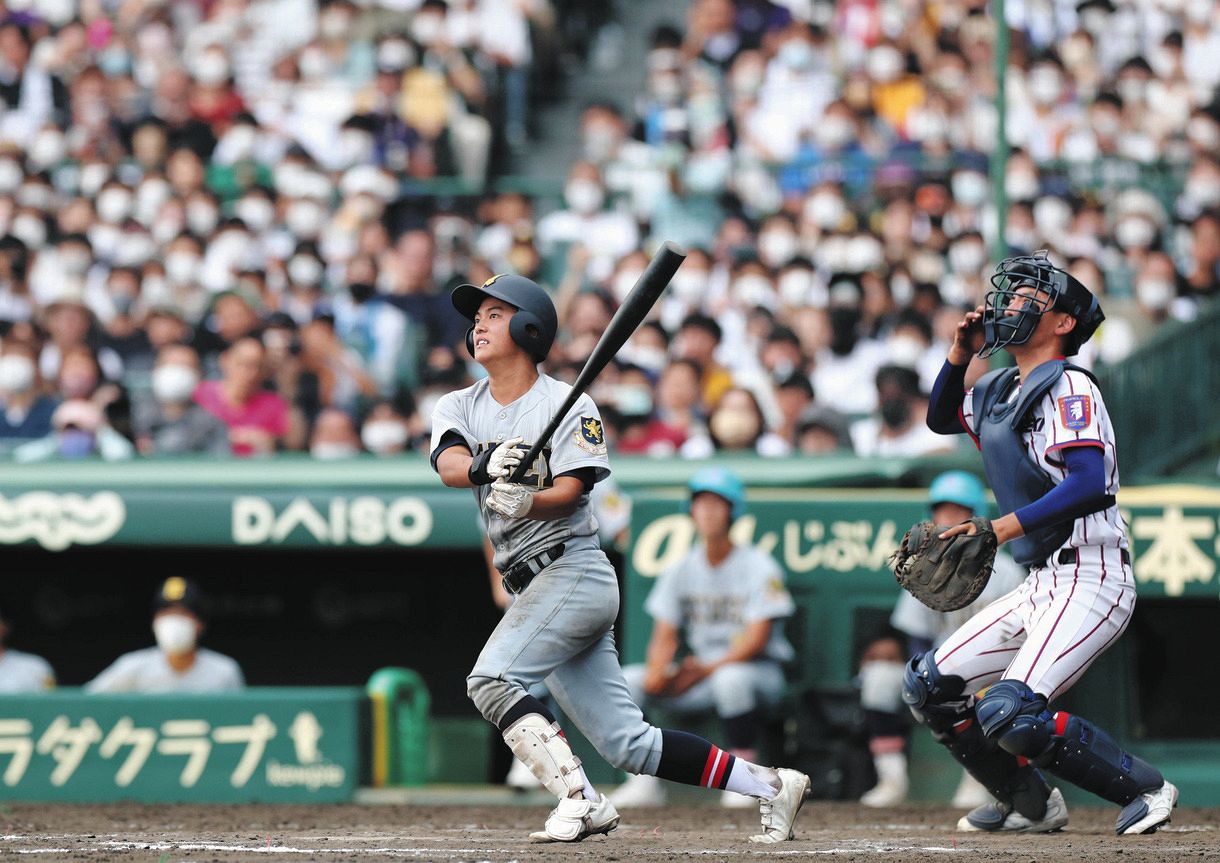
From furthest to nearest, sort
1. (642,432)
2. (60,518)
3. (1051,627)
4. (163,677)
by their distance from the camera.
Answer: (642,432), (60,518), (163,677), (1051,627)

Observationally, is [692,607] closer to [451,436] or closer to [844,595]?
[844,595]

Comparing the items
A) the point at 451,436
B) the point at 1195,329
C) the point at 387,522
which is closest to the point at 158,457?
the point at 387,522

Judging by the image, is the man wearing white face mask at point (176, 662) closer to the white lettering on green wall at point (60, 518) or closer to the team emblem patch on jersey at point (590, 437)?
the white lettering on green wall at point (60, 518)

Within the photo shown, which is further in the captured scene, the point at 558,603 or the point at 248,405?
the point at 248,405

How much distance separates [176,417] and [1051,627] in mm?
5392

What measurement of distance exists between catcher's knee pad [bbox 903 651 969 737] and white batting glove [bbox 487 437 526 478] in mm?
1423

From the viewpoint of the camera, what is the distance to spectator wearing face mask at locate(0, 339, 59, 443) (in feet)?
31.9

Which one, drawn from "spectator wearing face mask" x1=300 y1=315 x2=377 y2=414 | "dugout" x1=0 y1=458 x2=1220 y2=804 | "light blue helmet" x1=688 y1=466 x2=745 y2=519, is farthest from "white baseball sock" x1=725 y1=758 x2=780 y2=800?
"spectator wearing face mask" x1=300 y1=315 x2=377 y2=414

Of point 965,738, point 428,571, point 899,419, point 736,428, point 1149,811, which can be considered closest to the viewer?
point 1149,811

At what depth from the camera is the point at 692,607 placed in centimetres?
802

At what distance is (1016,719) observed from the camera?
5.50 metres

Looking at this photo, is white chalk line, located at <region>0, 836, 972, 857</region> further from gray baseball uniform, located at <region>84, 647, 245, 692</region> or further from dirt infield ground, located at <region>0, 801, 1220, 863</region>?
gray baseball uniform, located at <region>84, 647, 245, 692</region>

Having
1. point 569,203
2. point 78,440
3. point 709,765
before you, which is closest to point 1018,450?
point 709,765

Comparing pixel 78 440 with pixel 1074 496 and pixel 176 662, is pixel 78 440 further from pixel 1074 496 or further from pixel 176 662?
pixel 1074 496
